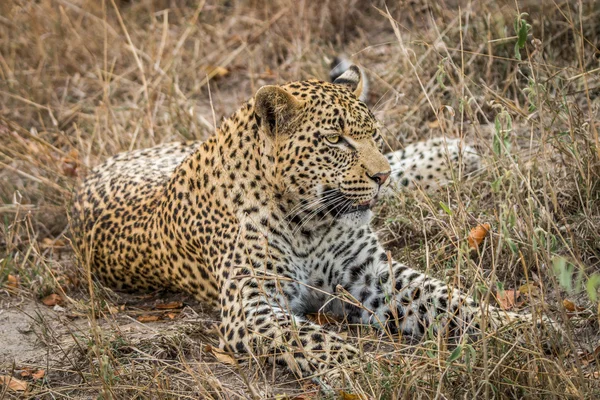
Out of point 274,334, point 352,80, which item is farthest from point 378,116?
point 274,334

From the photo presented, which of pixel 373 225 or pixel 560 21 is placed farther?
pixel 560 21

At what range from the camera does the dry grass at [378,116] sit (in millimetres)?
4414

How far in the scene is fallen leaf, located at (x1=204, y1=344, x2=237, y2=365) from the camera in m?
5.43

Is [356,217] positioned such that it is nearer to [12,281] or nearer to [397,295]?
[397,295]

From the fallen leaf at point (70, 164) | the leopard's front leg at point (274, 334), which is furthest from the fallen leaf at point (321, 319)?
the fallen leaf at point (70, 164)

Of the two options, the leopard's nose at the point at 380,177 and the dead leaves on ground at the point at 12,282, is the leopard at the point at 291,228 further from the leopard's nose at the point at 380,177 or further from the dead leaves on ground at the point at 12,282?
the dead leaves on ground at the point at 12,282

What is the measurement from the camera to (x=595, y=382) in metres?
4.10

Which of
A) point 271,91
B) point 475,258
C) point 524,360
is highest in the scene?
point 271,91

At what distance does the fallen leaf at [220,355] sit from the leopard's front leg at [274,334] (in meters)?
0.09

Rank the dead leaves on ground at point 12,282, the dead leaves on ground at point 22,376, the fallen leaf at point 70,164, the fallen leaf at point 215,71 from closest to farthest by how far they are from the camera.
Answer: the dead leaves on ground at point 22,376
the dead leaves on ground at point 12,282
the fallen leaf at point 70,164
the fallen leaf at point 215,71

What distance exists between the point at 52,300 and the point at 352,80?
8.72ft

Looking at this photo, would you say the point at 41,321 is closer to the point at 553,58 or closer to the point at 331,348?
the point at 331,348

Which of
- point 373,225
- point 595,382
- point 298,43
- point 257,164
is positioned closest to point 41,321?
point 257,164

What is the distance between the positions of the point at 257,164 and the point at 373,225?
5.41 ft
